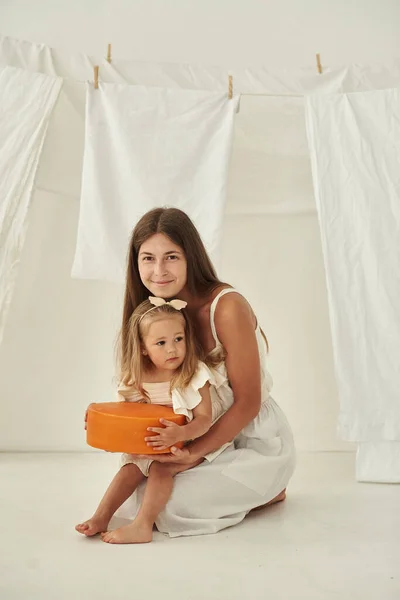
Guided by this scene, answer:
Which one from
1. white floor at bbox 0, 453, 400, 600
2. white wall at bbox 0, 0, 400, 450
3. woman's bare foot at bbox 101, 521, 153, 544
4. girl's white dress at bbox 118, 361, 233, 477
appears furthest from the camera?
white wall at bbox 0, 0, 400, 450

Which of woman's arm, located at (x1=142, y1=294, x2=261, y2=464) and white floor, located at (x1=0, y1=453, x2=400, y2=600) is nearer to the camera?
white floor, located at (x1=0, y1=453, x2=400, y2=600)

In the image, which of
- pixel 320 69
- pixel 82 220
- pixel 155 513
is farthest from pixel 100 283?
pixel 155 513

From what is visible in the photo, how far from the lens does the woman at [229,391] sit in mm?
1729

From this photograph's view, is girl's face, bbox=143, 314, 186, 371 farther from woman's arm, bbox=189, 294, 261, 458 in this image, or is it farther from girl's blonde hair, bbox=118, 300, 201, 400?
woman's arm, bbox=189, 294, 261, 458

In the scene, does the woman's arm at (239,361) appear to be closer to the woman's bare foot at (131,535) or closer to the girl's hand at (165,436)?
the girl's hand at (165,436)

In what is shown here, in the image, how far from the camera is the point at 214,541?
1.62 meters

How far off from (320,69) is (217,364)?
136cm

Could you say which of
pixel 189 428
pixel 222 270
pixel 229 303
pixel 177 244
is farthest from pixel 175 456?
pixel 222 270

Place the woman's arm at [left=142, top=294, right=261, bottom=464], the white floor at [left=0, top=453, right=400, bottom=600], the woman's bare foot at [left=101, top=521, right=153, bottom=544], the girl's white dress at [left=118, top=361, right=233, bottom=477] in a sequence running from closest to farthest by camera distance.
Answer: the white floor at [left=0, top=453, right=400, bottom=600], the woman's bare foot at [left=101, top=521, right=153, bottom=544], the girl's white dress at [left=118, top=361, right=233, bottom=477], the woman's arm at [left=142, top=294, right=261, bottom=464]

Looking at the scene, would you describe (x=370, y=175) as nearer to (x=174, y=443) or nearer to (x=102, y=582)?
(x=174, y=443)

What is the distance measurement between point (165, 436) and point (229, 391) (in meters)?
0.28

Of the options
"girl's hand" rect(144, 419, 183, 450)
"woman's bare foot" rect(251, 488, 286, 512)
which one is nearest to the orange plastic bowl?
"girl's hand" rect(144, 419, 183, 450)

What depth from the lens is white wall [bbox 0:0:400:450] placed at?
9.23 ft

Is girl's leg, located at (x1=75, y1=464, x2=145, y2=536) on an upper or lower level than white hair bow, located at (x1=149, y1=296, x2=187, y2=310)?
lower
